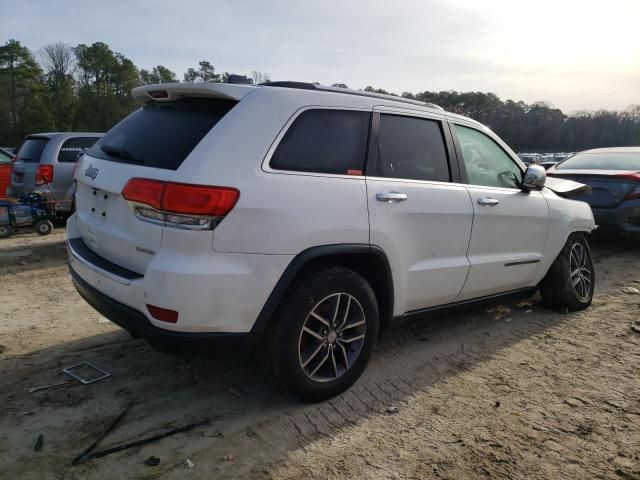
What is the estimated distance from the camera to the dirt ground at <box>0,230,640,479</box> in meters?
2.63

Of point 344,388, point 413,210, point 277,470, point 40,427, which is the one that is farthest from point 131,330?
point 413,210

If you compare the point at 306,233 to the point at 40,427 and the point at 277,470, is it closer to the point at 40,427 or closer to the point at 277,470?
the point at 277,470

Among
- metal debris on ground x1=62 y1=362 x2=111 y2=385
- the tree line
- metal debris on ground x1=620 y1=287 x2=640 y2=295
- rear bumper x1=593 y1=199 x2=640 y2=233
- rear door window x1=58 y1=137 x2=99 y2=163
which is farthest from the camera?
the tree line

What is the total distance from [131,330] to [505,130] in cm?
5176

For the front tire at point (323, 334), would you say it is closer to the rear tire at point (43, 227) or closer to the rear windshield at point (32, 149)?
the rear tire at point (43, 227)

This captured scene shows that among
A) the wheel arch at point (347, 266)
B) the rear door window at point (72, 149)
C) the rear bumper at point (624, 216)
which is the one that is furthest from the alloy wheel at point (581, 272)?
the rear door window at point (72, 149)

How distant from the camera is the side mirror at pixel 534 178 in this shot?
4301 millimetres

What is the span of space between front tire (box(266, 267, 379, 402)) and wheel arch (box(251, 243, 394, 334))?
0.25ft

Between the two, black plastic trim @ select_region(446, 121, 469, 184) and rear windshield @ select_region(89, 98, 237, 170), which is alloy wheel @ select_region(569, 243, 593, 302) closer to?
black plastic trim @ select_region(446, 121, 469, 184)

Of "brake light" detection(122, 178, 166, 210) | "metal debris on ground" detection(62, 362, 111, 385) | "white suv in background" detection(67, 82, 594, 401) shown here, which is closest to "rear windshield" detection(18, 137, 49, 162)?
"white suv in background" detection(67, 82, 594, 401)

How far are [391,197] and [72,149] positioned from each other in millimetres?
8028

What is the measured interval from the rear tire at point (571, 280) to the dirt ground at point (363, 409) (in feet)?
1.20

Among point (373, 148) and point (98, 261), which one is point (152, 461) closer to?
point (98, 261)

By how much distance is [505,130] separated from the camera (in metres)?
49.8
